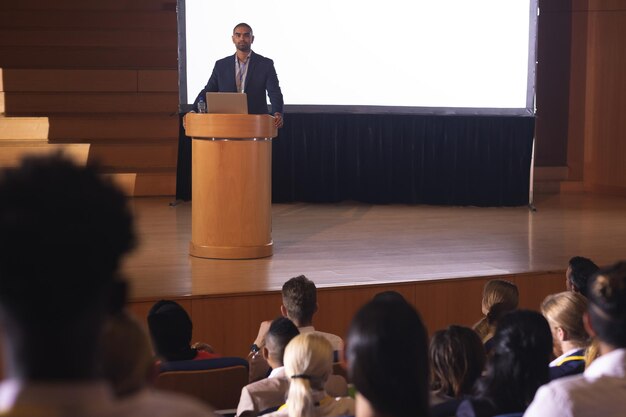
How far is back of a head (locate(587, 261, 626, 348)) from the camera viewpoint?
1756 mm

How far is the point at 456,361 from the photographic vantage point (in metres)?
2.32

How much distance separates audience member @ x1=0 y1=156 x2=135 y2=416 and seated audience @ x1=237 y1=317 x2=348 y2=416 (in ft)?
6.06

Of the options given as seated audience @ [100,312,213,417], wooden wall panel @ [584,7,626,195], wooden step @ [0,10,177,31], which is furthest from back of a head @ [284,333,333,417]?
wooden wall panel @ [584,7,626,195]

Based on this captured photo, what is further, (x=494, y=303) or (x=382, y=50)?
(x=382, y=50)

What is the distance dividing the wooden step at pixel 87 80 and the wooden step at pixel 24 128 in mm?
484

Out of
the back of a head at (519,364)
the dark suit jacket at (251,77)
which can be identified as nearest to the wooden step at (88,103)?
the dark suit jacket at (251,77)

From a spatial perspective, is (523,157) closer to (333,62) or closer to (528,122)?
(528,122)

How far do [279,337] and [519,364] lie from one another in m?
0.90

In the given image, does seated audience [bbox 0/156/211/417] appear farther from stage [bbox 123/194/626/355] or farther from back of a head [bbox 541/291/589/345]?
stage [bbox 123/194/626/355]

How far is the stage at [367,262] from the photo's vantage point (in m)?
4.34

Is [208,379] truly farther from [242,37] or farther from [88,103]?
[88,103]

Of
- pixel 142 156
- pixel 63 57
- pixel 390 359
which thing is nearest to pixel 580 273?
pixel 390 359

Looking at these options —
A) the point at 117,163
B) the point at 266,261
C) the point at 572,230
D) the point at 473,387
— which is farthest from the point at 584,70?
the point at 473,387

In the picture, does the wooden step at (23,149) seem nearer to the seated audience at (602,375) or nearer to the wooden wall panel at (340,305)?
the wooden wall panel at (340,305)
